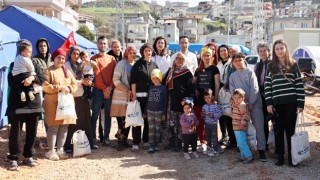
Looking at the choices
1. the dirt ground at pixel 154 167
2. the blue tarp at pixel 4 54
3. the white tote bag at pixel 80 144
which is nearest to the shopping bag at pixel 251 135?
the dirt ground at pixel 154 167

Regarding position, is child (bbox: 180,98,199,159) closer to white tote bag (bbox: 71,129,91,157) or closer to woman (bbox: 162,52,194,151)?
woman (bbox: 162,52,194,151)

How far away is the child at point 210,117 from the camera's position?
605 cm

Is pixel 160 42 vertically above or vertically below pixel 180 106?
above

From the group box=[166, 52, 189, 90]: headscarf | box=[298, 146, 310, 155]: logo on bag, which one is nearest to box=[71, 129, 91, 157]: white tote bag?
box=[166, 52, 189, 90]: headscarf

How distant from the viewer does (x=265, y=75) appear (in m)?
5.98

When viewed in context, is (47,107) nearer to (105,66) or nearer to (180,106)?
(105,66)

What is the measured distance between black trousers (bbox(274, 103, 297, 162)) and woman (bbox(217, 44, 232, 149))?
987 mm

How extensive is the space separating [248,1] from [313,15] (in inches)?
2271

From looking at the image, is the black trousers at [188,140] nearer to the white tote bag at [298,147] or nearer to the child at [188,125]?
the child at [188,125]

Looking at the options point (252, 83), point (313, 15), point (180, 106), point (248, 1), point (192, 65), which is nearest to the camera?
point (252, 83)

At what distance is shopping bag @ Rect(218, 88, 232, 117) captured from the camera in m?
6.07

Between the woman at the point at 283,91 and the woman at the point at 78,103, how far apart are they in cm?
290

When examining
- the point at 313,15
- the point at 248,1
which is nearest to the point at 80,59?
the point at 313,15

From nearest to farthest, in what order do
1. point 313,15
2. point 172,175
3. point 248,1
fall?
1. point 172,175
2. point 313,15
3. point 248,1
